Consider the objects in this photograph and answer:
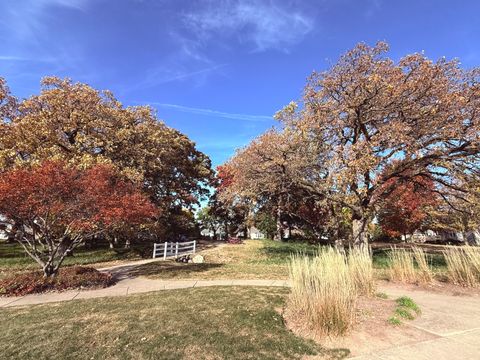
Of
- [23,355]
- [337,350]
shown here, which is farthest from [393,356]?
[23,355]

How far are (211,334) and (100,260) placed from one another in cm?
1460

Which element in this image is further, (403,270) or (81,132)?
(81,132)

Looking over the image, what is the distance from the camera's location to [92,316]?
5797 millimetres

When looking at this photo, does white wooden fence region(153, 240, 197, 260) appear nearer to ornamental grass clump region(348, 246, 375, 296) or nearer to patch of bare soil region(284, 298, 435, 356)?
ornamental grass clump region(348, 246, 375, 296)

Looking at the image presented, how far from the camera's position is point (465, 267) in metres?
8.12

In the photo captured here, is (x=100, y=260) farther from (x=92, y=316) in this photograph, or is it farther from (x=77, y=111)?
(x=92, y=316)

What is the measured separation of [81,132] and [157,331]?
49.2ft

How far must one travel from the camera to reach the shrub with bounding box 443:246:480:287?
795 centimetres

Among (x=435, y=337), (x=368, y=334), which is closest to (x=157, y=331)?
(x=368, y=334)

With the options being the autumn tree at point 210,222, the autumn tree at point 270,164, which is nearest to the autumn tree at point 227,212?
the autumn tree at point 210,222

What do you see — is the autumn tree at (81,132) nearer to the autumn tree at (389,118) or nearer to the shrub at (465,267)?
the autumn tree at (389,118)

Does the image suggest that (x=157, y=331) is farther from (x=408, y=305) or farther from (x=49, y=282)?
(x=49, y=282)

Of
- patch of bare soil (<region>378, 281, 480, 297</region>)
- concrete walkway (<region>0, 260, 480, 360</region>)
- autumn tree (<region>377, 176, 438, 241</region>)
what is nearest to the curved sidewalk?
concrete walkway (<region>0, 260, 480, 360</region>)

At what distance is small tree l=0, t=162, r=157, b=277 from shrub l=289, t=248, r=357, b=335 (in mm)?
6520
